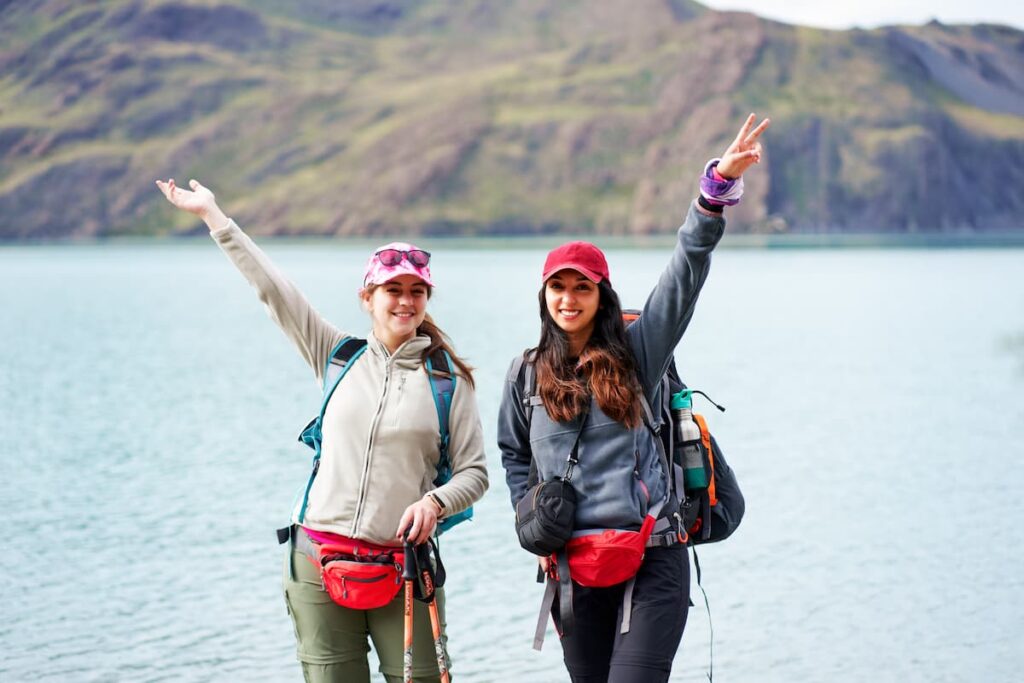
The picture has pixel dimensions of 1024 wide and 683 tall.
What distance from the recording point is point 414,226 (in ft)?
614

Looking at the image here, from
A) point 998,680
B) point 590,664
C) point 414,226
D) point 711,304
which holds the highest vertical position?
point 414,226

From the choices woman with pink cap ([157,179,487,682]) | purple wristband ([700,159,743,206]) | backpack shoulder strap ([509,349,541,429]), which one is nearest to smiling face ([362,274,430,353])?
woman with pink cap ([157,179,487,682])

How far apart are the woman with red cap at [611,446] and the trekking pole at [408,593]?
1.35 ft

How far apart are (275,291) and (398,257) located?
0.52 m

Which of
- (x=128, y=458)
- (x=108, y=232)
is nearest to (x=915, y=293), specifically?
(x=128, y=458)

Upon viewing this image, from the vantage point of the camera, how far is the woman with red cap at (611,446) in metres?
4.31

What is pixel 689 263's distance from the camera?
4.32 m

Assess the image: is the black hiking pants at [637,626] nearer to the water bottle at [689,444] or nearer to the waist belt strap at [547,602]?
the waist belt strap at [547,602]

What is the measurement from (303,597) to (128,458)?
1489 cm

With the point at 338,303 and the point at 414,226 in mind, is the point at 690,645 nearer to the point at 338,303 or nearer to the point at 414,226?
the point at 338,303

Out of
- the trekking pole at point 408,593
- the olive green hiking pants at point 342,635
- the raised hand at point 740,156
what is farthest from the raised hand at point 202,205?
the raised hand at point 740,156

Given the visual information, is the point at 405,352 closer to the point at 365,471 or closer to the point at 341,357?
the point at 341,357

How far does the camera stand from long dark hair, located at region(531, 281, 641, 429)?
14.2 feet

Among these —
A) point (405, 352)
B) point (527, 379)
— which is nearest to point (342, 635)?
point (405, 352)
